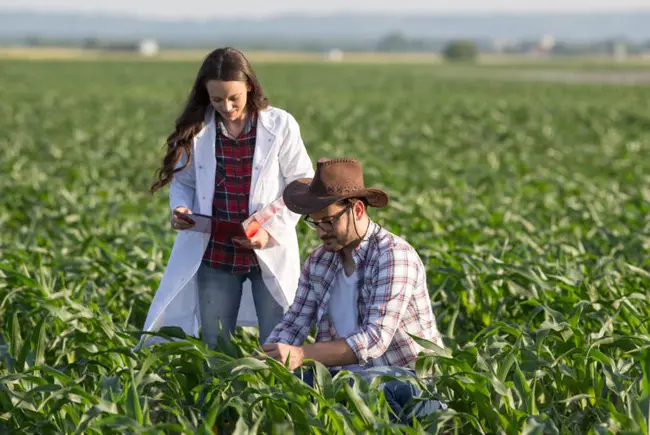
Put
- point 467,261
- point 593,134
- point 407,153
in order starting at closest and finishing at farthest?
point 467,261, point 407,153, point 593,134

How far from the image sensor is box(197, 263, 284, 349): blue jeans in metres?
4.97

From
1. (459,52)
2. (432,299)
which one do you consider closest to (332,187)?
(432,299)

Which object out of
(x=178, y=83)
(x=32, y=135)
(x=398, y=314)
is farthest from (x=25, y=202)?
(x=178, y=83)

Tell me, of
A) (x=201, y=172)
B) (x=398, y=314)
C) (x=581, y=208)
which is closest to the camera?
(x=398, y=314)

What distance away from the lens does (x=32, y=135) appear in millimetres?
19688

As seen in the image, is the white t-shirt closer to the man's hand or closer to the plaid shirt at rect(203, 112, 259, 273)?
the man's hand

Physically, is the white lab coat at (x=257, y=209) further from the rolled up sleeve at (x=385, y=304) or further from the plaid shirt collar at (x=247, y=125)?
the rolled up sleeve at (x=385, y=304)

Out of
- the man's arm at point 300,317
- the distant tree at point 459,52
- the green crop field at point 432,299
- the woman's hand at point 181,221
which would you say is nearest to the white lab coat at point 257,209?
the woman's hand at point 181,221

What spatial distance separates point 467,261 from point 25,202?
5.75 metres

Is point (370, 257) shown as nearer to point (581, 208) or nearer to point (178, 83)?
point (581, 208)

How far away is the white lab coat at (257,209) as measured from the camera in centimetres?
488

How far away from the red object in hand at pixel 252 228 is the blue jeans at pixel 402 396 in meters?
0.85

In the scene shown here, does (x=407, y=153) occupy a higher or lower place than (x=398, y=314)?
lower

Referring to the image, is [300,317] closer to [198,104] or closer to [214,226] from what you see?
[214,226]
